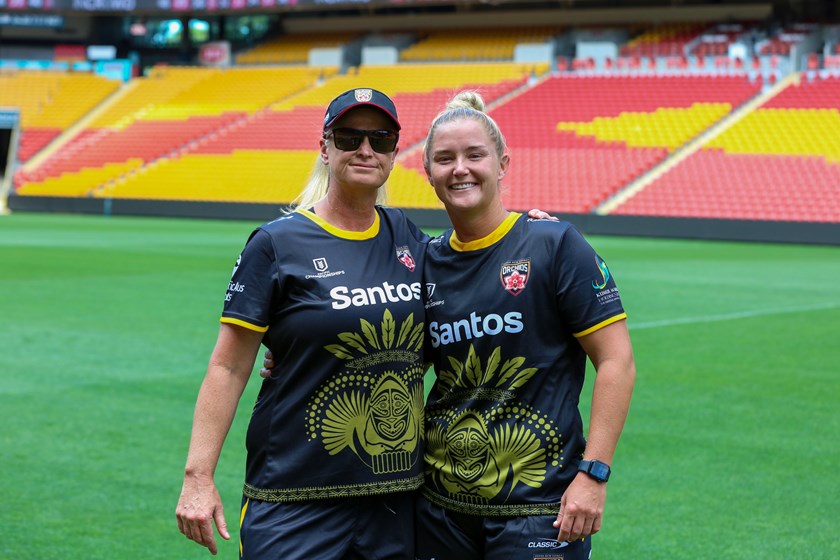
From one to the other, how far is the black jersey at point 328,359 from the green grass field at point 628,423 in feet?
6.94

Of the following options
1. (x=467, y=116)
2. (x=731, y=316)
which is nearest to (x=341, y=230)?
(x=467, y=116)

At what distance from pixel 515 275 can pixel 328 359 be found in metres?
0.58

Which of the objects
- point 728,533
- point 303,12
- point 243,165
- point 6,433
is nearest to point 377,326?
point 728,533

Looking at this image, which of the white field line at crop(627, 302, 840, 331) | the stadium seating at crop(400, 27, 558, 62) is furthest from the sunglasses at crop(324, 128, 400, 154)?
the stadium seating at crop(400, 27, 558, 62)

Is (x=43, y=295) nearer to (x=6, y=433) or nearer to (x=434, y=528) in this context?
(x=6, y=433)

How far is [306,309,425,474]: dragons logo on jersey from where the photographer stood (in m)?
3.21

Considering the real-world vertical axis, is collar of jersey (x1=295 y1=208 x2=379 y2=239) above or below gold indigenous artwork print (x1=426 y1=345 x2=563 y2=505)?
above

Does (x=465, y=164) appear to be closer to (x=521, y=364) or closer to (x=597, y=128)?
(x=521, y=364)

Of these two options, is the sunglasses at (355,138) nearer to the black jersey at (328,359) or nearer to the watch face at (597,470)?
the black jersey at (328,359)

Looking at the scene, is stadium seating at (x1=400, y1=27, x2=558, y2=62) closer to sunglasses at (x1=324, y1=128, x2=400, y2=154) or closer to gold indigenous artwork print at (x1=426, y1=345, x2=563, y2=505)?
sunglasses at (x1=324, y1=128, x2=400, y2=154)

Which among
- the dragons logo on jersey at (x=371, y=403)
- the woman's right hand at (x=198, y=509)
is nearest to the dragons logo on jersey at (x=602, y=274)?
the dragons logo on jersey at (x=371, y=403)

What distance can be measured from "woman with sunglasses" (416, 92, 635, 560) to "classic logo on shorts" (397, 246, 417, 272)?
0.11m

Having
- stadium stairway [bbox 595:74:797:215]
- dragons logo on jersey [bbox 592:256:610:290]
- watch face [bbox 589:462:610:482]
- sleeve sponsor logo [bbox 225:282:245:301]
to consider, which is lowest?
stadium stairway [bbox 595:74:797:215]

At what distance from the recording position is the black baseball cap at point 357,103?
10.7 ft
